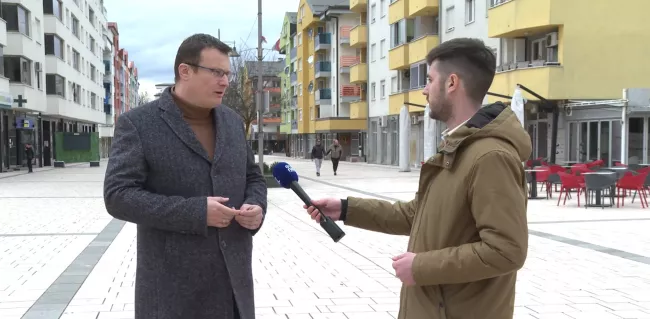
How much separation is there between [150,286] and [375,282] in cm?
425

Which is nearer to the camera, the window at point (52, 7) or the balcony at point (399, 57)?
the balcony at point (399, 57)

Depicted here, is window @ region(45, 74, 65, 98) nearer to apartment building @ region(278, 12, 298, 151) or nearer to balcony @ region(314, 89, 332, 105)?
balcony @ region(314, 89, 332, 105)

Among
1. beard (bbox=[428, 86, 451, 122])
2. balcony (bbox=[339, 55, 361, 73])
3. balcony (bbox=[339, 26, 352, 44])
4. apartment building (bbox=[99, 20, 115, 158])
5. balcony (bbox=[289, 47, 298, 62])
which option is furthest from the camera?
apartment building (bbox=[99, 20, 115, 158])

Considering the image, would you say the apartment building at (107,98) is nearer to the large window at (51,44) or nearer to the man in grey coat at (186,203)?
the large window at (51,44)

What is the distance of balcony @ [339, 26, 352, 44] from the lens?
52625 mm

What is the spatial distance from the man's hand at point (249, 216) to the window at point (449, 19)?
30.0 metres

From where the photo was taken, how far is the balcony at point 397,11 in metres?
35.5

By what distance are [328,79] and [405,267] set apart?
56484mm

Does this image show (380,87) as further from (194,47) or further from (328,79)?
(194,47)

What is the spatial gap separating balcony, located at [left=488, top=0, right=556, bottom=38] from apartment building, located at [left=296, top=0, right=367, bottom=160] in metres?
21.2

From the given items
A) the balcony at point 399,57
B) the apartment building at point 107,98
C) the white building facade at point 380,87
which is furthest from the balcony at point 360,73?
the apartment building at point 107,98

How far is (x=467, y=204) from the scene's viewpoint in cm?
197

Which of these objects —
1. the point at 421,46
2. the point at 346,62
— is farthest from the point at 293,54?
the point at 421,46

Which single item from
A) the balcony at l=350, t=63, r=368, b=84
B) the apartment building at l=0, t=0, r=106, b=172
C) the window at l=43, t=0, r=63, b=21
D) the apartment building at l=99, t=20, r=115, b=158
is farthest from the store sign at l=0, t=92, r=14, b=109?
the apartment building at l=99, t=20, r=115, b=158
